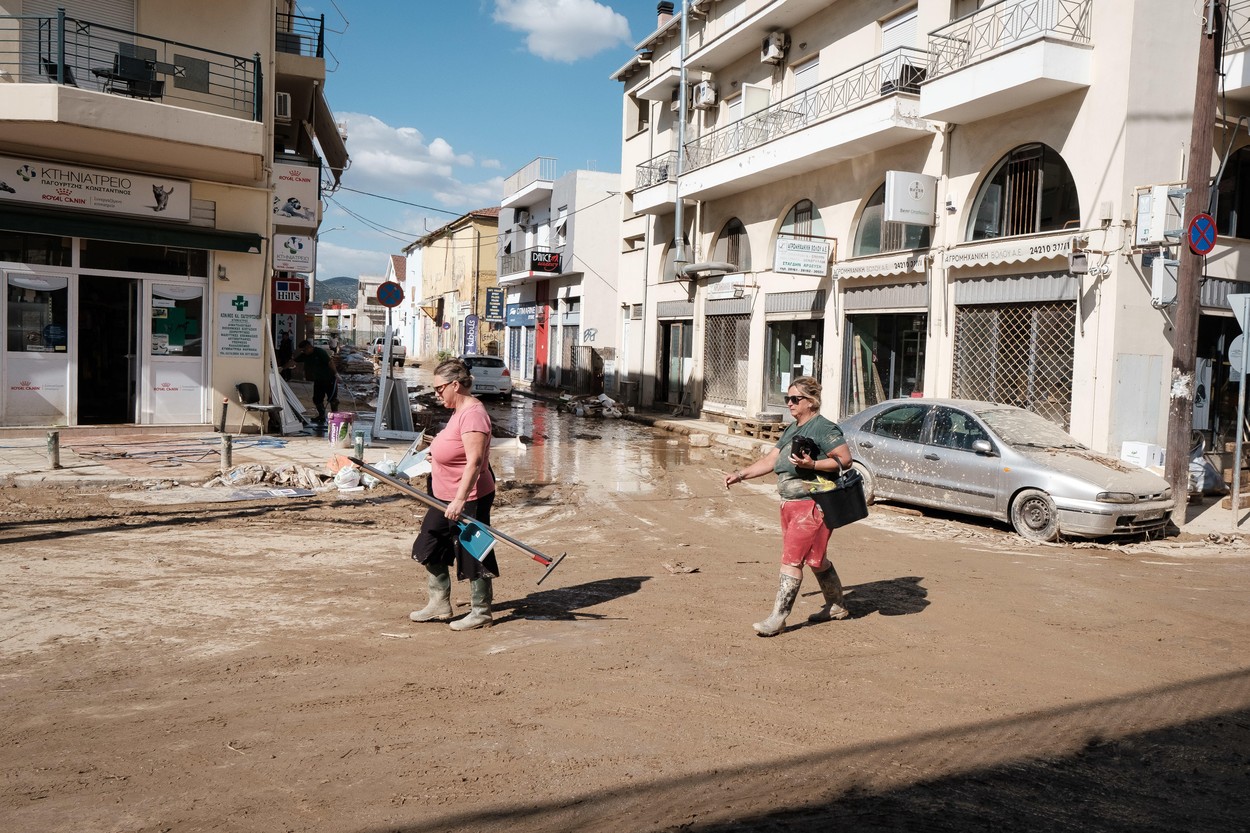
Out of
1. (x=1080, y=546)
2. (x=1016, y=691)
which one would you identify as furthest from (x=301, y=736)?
(x=1080, y=546)

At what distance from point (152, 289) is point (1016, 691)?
14454mm

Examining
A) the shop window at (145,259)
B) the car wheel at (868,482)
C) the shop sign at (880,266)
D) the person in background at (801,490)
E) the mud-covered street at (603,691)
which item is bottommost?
the mud-covered street at (603,691)

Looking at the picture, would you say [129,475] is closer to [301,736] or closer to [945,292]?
[301,736]

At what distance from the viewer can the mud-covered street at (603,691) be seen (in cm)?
371

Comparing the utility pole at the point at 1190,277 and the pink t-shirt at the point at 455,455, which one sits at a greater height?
the utility pole at the point at 1190,277

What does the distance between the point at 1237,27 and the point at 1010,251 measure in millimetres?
4742

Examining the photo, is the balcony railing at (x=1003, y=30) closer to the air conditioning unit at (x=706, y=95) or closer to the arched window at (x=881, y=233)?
the arched window at (x=881, y=233)

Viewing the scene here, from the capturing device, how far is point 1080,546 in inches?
384

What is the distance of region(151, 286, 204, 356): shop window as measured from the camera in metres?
15.2

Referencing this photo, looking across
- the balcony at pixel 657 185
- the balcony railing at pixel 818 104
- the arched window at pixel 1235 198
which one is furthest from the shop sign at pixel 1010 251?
the balcony at pixel 657 185

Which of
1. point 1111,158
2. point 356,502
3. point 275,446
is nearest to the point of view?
point 356,502

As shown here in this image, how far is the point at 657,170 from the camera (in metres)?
28.2

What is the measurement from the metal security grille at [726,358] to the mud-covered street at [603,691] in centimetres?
1534

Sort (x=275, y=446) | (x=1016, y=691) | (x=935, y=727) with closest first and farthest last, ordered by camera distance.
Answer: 1. (x=935, y=727)
2. (x=1016, y=691)
3. (x=275, y=446)
